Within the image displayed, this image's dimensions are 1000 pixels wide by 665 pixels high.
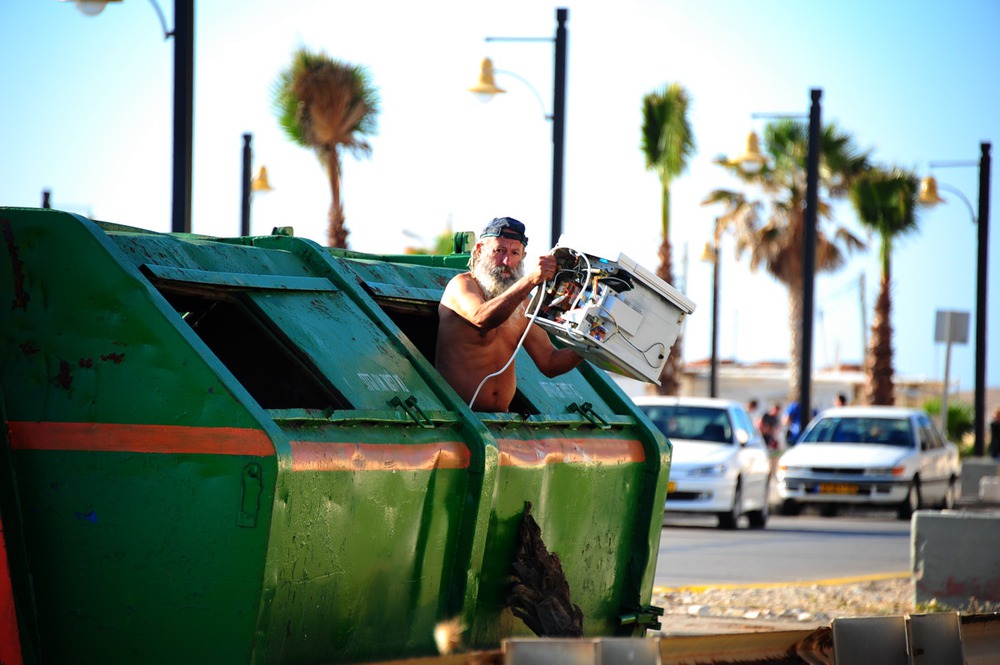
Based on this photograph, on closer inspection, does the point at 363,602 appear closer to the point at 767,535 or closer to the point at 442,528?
the point at 442,528

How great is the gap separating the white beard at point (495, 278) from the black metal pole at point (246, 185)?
43.1 feet

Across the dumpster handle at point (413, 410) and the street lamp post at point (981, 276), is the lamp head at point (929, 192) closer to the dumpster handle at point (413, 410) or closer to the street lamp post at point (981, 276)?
the street lamp post at point (981, 276)

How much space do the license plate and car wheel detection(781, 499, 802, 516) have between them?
77 cm

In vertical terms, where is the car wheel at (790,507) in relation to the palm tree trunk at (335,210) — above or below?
below

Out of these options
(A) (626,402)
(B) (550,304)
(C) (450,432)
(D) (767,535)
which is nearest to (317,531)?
(C) (450,432)

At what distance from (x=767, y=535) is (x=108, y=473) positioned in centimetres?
1269

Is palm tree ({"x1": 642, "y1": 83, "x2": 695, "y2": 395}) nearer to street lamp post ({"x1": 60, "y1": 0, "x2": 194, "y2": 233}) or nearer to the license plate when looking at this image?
the license plate

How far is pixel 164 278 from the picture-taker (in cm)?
482

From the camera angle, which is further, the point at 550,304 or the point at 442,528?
the point at 550,304

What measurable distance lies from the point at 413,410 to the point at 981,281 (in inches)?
941

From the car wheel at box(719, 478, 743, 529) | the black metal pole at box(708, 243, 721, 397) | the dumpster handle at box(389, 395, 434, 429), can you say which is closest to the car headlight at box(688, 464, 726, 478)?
the car wheel at box(719, 478, 743, 529)

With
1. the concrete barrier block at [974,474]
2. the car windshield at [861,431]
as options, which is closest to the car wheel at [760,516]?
the car windshield at [861,431]

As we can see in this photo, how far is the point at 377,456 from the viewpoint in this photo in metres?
4.86

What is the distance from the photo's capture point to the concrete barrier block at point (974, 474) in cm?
2408
